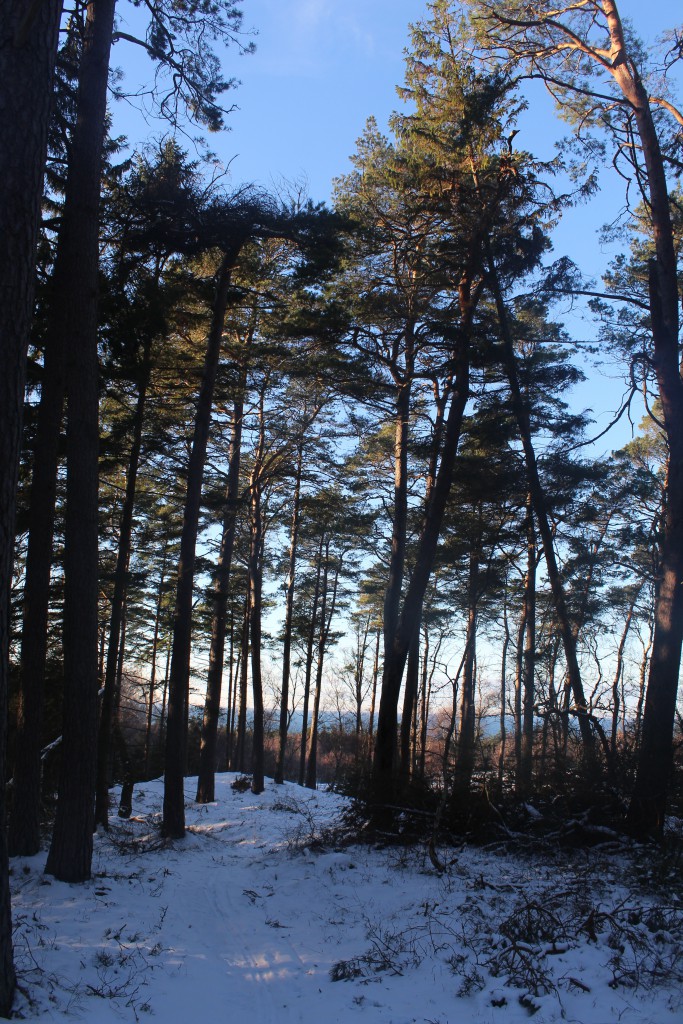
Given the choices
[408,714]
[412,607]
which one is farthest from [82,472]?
[408,714]

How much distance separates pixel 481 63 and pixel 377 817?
12388mm

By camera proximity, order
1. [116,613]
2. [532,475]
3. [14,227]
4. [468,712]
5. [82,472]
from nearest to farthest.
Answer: [14,227] < [82,472] < [116,613] < [532,475] < [468,712]

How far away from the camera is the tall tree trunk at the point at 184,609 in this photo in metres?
Result: 12.0

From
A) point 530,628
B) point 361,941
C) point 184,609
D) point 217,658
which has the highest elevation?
point 184,609

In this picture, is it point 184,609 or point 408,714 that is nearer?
point 184,609

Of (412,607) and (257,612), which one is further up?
(257,612)

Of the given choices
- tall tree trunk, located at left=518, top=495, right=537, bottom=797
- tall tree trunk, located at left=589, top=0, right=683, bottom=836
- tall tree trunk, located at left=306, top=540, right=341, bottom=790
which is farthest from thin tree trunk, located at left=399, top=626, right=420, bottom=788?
tall tree trunk, located at left=306, top=540, right=341, bottom=790

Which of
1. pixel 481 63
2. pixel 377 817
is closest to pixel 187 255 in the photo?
pixel 481 63

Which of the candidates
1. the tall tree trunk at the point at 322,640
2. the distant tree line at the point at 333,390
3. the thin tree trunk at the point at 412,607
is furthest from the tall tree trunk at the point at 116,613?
the tall tree trunk at the point at 322,640

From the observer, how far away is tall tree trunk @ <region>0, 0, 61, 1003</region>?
4.53 m

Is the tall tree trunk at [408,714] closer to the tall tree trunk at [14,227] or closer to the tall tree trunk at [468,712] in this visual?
the tall tree trunk at [468,712]

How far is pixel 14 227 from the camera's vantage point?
4.65 meters

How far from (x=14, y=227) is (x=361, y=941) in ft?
22.6

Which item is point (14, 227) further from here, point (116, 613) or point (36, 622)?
point (116, 613)
